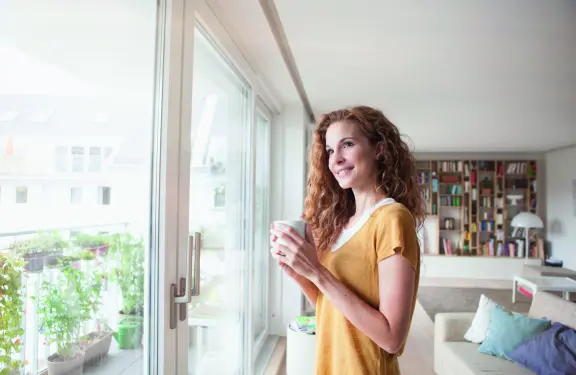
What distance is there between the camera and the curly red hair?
1.09 metres

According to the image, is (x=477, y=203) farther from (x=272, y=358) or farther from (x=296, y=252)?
(x=296, y=252)

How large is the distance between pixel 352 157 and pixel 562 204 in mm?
7797

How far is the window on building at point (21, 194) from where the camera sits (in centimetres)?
70

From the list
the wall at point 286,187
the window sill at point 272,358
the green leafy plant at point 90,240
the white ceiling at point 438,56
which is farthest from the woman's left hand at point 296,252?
the wall at point 286,187

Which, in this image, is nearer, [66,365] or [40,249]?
[40,249]

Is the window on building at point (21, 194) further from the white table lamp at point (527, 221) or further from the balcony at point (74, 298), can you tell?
the white table lamp at point (527, 221)

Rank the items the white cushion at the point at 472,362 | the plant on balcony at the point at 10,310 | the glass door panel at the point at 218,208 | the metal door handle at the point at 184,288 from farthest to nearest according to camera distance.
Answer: the white cushion at the point at 472,362 → the glass door panel at the point at 218,208 → the metal door handle at the point at 184,288 → the plant on balcony at the point at 10,310

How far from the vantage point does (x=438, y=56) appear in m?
2.62

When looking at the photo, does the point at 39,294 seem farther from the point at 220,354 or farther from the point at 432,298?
the point at 432,298

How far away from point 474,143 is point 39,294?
7.24 metres

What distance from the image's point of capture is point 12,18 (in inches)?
27.1

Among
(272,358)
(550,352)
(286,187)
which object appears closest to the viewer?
(550,352)

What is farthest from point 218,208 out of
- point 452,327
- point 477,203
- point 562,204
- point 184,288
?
point 562,204

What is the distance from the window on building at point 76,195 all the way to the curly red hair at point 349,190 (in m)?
0.66
